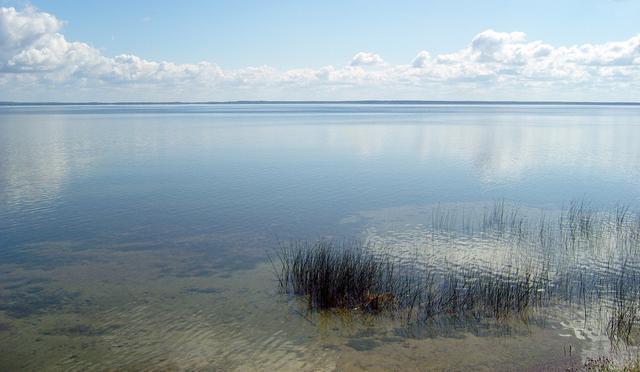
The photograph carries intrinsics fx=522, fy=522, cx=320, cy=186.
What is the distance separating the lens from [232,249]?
16.1 metres

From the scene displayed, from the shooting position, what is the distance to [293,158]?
38.0 m

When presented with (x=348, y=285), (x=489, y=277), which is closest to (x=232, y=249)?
(x=348, y=285)

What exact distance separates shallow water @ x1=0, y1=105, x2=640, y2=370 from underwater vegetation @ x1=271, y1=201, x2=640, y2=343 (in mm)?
454

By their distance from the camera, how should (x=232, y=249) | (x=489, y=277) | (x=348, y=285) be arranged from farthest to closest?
1. (x=232, y=249)
2. (x=489, y=277)
3. (x=348, y=285)

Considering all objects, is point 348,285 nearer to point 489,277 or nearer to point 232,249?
point 489,277

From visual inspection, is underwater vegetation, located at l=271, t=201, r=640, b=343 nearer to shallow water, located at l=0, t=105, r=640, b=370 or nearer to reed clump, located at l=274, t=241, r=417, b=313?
reed clump, located at l=274, t=241, r=417, b=313

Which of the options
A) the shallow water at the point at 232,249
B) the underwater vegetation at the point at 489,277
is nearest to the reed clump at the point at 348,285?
the underwater vegetation at the point at 489,277

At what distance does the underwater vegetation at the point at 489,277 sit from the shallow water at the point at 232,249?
45 centimetres

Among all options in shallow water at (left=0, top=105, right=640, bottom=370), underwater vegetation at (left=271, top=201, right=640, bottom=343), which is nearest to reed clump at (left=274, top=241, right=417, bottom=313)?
underwater vegetation at (left=271, top=201, right=640, bottom=343)

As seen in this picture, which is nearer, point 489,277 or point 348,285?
point 348,285

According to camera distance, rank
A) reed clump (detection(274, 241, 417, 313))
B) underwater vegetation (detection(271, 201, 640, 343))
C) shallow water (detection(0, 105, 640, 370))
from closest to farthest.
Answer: shallow water (detection(0, 105, 640, 370))
underwater vegetation (detection(271, 201, 640, 343))
reed clump (detection(274, 241, 417, 313))

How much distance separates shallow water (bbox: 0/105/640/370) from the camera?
9766mm

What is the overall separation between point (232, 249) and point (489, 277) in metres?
7.61

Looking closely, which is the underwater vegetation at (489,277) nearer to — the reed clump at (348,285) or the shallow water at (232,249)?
the reed clump at (348,285)
